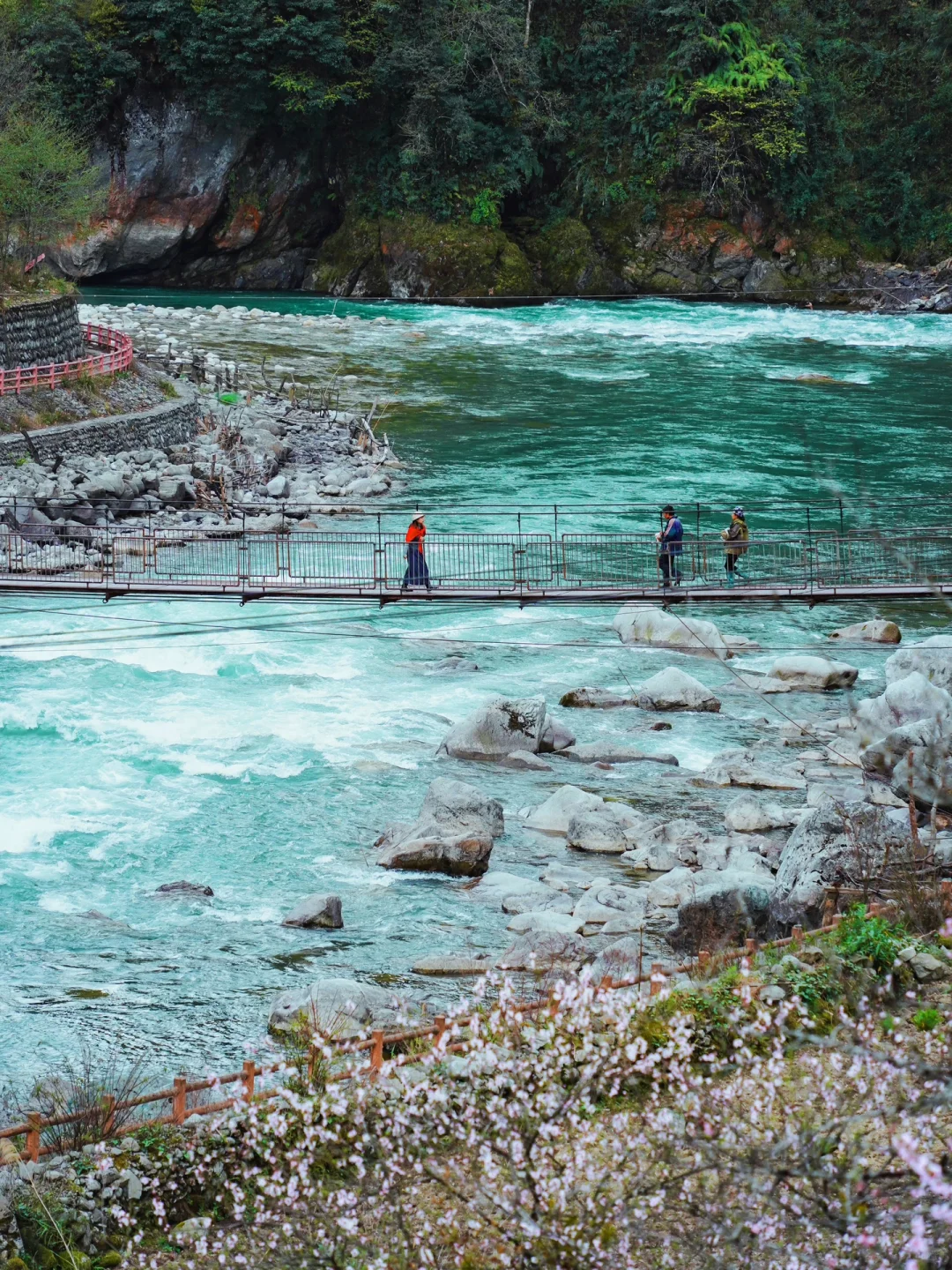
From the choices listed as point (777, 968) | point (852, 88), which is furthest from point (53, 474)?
point (852, 88)

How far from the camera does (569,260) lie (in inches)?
2274

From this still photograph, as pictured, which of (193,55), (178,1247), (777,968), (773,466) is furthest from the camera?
(193,55)

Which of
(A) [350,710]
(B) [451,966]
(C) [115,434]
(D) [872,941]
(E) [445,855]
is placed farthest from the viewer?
(C) [115,434]

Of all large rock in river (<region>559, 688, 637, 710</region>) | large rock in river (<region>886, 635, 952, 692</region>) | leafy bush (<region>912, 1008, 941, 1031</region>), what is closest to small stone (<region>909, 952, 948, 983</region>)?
leafy bush (<region>912, 1008, 941, 1031</region>)

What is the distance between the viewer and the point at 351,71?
56.3 m

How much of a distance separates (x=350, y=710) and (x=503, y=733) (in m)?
2.42

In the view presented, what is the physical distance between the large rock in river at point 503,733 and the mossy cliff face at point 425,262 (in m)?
40.7

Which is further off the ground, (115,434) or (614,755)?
(115,434)

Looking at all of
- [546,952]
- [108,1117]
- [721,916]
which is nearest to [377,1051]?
[108,1117]

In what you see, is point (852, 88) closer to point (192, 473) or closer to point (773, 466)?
point (773, 466)

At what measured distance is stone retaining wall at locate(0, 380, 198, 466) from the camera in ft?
92.5

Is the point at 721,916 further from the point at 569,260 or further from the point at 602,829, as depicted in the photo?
the point at 569,260

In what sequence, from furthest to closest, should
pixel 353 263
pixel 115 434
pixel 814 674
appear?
1. pixel 353 263
2. pixel 115 434
3. pixel 814 674

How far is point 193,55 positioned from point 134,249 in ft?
29.6
